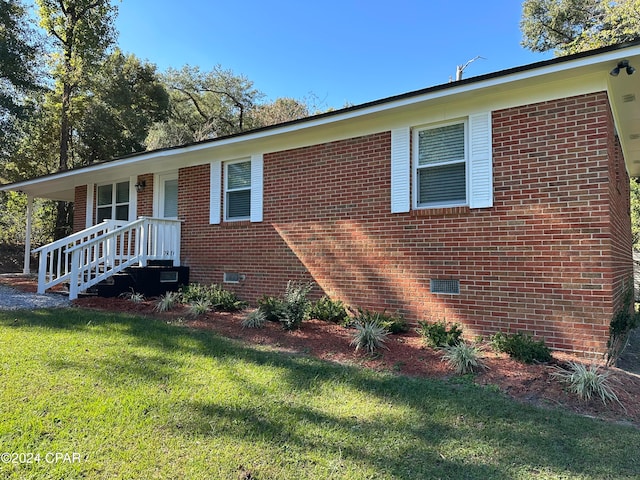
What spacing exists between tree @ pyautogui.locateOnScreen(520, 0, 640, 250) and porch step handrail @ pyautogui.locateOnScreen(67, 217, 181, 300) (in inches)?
675

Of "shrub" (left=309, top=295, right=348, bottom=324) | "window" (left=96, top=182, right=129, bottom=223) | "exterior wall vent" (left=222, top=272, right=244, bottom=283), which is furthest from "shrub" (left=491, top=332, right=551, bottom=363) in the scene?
"window" (left=96, top=182, right=129, bottom=223)

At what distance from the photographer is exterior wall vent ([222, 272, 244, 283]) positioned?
323 inches

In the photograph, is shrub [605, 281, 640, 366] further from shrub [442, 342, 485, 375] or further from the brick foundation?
shrub [442, 342, 485, 375]

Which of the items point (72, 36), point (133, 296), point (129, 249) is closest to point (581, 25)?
point (129, 249)

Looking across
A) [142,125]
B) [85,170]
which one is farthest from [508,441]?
[142,125]

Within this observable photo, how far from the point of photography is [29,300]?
7.38 meters

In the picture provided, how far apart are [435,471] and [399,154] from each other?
4.81 m

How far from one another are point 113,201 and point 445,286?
31.5ft

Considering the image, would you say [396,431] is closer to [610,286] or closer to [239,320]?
[610,286]

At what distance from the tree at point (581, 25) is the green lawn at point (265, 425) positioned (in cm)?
1668

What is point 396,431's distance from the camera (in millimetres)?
2938

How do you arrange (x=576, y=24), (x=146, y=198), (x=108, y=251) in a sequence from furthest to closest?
1. (x=576, y=24)
2. (x=146, y=198)
3. (x=108, y=251)

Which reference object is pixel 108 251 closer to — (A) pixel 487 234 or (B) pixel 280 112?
(A) pixel 487 234

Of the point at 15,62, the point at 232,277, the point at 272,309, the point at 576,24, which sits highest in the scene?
the point at 576,24
